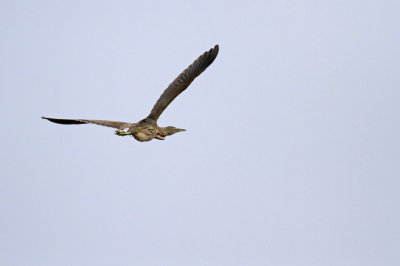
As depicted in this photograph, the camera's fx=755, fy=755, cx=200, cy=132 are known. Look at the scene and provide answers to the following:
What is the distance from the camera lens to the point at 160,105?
22516 millimetres

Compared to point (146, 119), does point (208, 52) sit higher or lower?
higher

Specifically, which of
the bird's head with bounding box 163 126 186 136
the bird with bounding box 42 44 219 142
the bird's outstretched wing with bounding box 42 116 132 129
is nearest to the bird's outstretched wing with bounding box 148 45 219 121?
the bird with bounding box 42 44 219 142

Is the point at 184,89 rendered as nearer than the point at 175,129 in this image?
Yes

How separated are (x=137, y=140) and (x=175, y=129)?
1780 millimetres

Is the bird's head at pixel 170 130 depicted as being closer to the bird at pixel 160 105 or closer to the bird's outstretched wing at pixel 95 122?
the bird at pixel 160 105

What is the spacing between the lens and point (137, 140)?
75.6ft

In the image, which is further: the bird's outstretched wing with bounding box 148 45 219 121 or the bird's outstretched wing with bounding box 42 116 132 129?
the bird's outstretched wing with bounding box 148 45 219 121

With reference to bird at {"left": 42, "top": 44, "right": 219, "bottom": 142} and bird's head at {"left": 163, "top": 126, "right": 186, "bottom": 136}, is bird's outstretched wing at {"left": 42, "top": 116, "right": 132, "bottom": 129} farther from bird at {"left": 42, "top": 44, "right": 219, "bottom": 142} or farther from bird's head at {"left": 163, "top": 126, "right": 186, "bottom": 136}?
bird's head at {"left": 163, "top": 126, "right": 186, "bottom": 136}

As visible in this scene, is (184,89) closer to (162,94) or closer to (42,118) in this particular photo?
(162,94)

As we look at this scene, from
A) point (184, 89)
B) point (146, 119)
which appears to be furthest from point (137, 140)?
point (184, 89)

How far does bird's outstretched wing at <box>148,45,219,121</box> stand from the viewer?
2230 cm

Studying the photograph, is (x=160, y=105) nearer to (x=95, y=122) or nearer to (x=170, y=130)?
(x=170, y=130)

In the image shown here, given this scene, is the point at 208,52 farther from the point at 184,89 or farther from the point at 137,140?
the point at 137,140

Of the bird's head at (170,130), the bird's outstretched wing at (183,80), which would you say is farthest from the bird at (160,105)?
the bird's head at (170,130)
